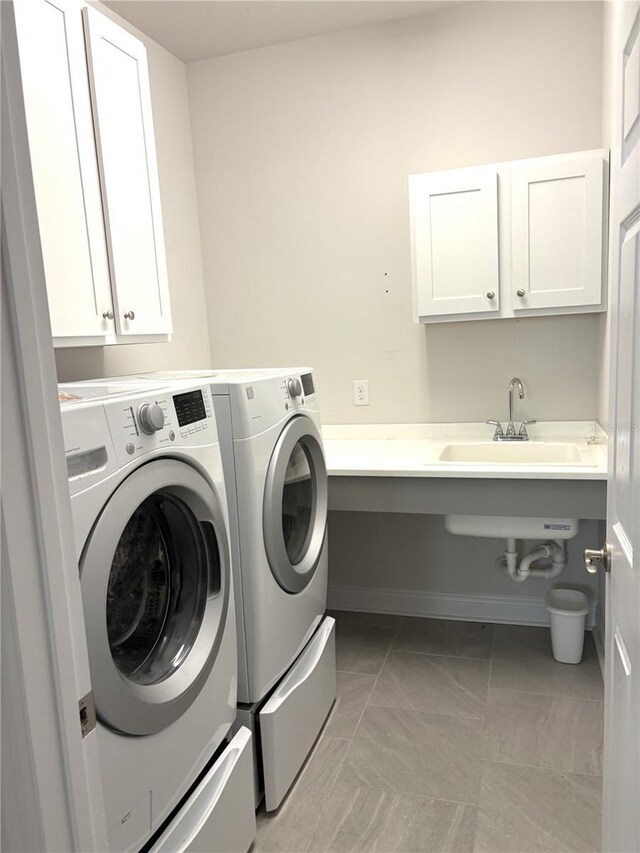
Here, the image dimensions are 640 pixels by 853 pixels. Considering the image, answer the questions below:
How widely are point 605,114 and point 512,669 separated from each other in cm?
212

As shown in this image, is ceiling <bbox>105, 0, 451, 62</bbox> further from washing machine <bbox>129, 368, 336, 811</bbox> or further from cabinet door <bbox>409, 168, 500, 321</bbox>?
washing machine <bbox>129, 368, 336, 811</bbox>

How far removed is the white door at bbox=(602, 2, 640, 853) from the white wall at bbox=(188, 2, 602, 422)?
153cm

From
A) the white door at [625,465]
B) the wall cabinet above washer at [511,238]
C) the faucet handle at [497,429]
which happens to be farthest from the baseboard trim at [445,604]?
the white door at [625,465]

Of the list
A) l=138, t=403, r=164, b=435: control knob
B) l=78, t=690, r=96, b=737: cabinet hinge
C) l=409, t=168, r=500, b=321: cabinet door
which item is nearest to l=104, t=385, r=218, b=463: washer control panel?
l=138, t=403, r=164, b=435: control knob

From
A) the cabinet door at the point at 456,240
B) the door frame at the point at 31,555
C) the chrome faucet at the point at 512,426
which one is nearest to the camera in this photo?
the door frame at the point at 31,555

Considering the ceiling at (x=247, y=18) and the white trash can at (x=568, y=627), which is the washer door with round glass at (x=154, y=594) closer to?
the white trash can at (x=568, y=627)

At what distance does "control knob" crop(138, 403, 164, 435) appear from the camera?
1269 mm

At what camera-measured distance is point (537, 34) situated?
2.45m

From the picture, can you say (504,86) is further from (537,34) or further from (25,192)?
(25,192)

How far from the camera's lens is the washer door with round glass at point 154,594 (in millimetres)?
1100

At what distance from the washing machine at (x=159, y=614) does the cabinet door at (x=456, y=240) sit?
1299 millimetres

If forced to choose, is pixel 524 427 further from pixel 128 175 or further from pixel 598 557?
pixel 128 175

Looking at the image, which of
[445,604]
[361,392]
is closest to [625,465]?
[361,392]

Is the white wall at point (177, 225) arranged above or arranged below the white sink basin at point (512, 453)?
above
